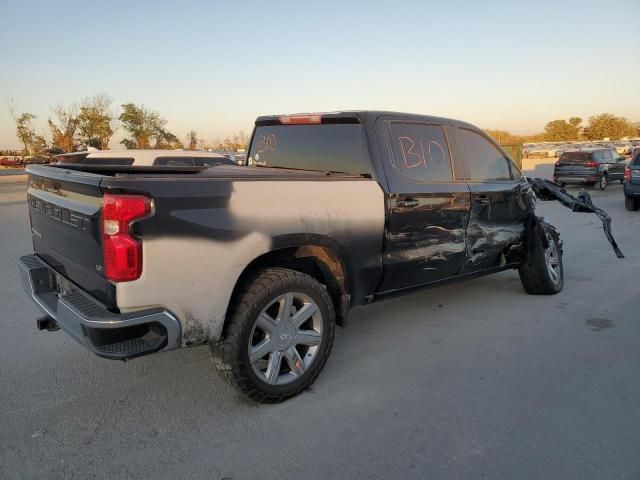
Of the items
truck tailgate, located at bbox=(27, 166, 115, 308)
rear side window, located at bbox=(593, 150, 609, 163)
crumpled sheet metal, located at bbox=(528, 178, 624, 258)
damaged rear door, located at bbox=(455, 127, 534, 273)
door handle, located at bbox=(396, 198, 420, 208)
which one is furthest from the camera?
rear side window, located at bbox=(593, 150, 609, 163)

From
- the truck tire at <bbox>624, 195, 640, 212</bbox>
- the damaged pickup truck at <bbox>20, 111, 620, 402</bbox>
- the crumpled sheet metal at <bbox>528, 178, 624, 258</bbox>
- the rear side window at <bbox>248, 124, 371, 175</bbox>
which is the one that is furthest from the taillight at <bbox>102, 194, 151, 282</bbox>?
the truck tire at <bbox>624, 195, 640, 212</bbox>

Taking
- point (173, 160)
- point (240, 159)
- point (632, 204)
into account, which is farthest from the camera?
point (240, 159)

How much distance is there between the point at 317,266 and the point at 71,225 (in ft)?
5.29

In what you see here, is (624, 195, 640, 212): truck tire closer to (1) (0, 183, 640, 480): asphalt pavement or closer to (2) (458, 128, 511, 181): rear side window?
(1) (0, 183, 640, 480): asphalt pavement

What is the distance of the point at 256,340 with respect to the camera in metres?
3.34

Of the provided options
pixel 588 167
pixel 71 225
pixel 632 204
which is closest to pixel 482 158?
pixel 71 225

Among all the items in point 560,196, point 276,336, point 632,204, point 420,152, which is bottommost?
point 632,204

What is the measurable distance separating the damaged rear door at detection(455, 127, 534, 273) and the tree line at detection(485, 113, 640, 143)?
214 ft

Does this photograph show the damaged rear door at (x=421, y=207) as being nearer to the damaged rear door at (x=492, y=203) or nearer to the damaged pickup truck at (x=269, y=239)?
the damaged pickup truck at (x=269, y=239)

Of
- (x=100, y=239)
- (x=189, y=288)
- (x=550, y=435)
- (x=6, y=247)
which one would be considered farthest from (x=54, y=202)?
(x=6, y=247)

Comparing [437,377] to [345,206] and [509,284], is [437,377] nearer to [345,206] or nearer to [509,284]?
[345,206]

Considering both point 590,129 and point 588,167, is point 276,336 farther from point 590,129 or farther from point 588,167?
point 590,129

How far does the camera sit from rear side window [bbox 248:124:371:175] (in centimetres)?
396

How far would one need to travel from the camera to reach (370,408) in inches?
128
